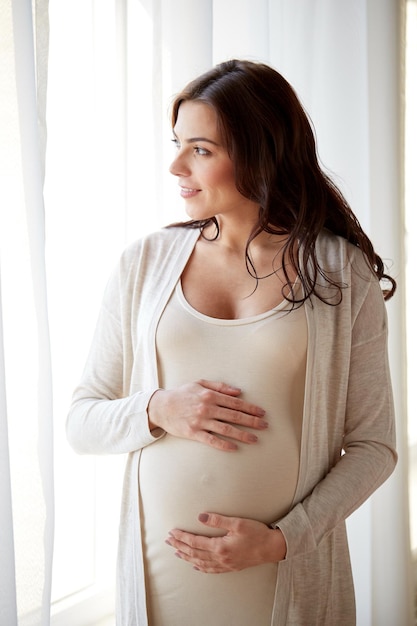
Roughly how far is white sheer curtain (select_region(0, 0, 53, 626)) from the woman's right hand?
20cm

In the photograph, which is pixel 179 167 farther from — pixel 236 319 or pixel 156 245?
pixel 236 319

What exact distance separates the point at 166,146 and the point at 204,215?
13.3 inches

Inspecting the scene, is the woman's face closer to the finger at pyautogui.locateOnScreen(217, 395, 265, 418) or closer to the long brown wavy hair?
the long brown wavy hair

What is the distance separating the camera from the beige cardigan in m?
1.19

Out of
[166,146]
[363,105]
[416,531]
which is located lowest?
[416,531]

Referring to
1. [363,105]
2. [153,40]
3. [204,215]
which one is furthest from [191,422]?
[363,105]

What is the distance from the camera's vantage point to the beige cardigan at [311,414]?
1192 mm

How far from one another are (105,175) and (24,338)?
1.50 feet

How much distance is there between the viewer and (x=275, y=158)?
1270 millimetres

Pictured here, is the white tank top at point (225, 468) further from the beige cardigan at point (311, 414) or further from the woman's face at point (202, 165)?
the woman's face at point (202, 165)

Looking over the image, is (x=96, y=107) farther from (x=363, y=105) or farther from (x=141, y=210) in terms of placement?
(x=363, y=105)

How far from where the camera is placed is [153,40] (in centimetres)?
144

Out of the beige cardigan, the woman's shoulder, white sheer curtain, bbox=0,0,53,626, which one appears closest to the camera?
white sheer curtain, bbox=0,0,53,626

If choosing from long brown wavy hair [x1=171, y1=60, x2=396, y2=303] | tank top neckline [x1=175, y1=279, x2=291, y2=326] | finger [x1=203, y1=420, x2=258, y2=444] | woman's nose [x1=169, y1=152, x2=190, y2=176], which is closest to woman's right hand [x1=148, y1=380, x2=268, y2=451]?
finger [x1=203, y1=420, x2=258, y2=444]
